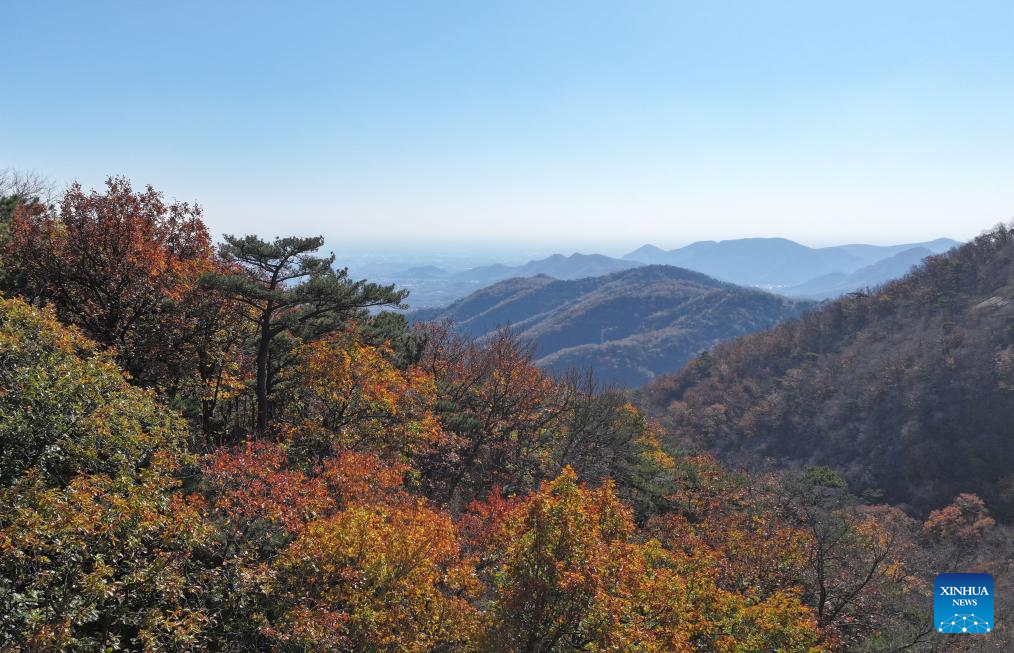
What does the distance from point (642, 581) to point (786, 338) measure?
117m

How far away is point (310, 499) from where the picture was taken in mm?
12211

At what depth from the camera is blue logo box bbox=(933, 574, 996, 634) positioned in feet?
65.7

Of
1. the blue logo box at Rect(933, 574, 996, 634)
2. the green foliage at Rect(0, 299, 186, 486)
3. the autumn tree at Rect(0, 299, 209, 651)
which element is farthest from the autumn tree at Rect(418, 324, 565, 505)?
the blue logo box at Rect(933, 574, 996, 634)

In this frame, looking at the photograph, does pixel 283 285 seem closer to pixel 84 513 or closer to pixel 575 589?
pixel 84 513

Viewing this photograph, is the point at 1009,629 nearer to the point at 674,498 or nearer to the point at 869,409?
the point at 674,498

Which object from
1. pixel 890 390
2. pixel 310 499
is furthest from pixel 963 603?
pixel 890 390

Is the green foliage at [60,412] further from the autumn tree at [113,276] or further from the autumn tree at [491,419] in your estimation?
the autumn tree at [491,419]

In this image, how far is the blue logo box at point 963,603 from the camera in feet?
65.7

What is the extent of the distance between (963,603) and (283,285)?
2963 cm

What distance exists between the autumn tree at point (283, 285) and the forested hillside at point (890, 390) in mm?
53453

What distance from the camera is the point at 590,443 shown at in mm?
35094

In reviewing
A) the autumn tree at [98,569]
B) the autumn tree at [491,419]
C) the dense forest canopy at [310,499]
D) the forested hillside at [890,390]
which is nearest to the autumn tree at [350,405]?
the dense forest canopy at [310,499]

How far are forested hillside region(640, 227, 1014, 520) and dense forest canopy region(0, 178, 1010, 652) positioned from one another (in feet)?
129

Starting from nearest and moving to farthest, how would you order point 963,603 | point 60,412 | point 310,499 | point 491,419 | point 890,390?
1. point 60,412
2. point 310,499
3. point 963,603
4. point 491,419
5. point 890,390
